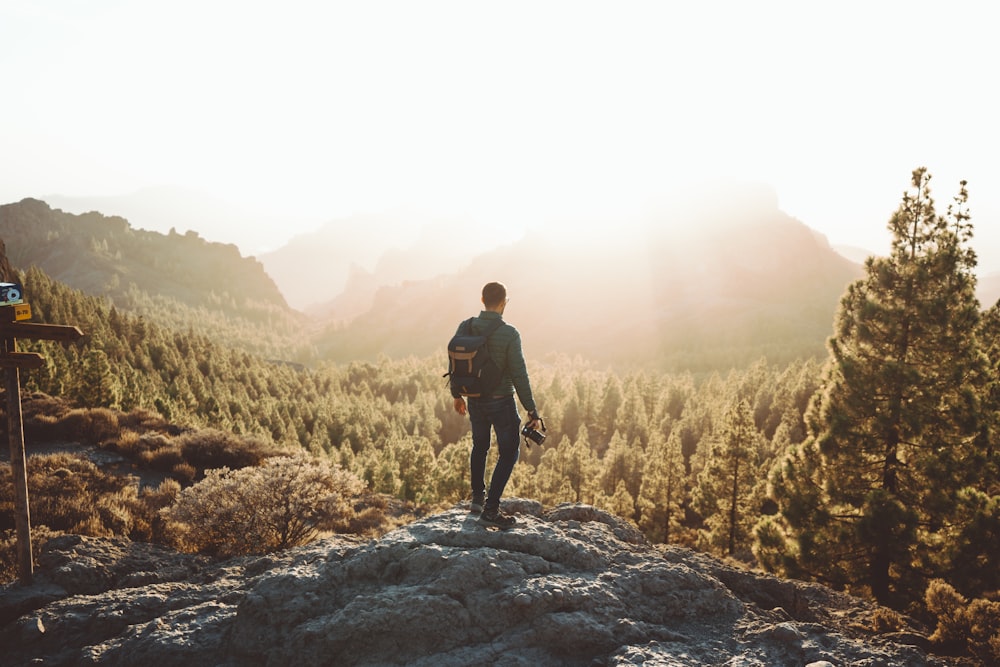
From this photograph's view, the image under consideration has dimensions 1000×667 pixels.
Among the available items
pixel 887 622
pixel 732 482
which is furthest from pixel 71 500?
pixel 732 482

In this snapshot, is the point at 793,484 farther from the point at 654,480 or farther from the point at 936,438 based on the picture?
the point at 654,480

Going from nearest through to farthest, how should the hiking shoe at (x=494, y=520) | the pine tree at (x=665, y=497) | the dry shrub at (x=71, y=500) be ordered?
1. the hiking shoe at (x=494, y=520)
2. the dry shrub at (x=71, y=500)
3. the pine tree at (x=665, y=497)

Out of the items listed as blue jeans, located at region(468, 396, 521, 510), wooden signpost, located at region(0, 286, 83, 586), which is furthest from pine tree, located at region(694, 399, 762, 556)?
wooden signpost, located at region(0, 286, 83, 586)

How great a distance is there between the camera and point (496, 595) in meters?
6.22

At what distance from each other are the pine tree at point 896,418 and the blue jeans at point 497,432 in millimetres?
10355

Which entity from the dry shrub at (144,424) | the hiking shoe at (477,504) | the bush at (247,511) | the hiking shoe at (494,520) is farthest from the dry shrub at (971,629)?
the dry shrub at (144,424)

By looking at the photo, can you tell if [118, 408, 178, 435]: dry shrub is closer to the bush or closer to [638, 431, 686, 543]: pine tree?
the bush

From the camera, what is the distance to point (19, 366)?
8.45 meters

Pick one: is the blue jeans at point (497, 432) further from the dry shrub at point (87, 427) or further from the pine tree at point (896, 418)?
the dry shrub at point (87, 427)

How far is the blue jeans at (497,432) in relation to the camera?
22.7 ft

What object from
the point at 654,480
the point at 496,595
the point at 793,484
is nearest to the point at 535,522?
the point at 496,595

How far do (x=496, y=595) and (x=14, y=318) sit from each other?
7962 millimetres

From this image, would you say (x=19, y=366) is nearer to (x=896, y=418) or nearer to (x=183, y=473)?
(x=183, y=473)

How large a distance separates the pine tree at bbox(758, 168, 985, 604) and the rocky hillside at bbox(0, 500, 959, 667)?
6.93 metres
